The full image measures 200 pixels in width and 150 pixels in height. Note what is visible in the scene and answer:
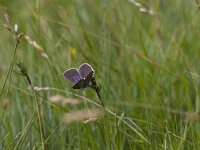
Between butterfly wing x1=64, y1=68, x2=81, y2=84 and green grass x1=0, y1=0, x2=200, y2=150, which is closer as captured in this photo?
butterfly wing x1=64, y1=68, x2=81, y2=84

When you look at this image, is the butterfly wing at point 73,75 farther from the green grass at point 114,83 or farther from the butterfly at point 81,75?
the green grass at point 114,83

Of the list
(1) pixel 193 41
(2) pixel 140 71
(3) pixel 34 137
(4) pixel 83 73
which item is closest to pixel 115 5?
(1) pixel 193 41

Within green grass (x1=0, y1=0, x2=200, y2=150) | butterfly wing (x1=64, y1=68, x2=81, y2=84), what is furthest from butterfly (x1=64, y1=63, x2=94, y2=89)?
green grass (x1=0, y1=0, x2=200, y2=150)

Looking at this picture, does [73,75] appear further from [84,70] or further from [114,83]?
[114,83]

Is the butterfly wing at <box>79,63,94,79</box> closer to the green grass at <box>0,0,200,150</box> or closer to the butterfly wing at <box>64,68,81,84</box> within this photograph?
the butterfly wing at <box>64,68,81,84</box>

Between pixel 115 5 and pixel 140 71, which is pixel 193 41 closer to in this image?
pixel 140 71

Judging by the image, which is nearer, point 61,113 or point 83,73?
point 83,73

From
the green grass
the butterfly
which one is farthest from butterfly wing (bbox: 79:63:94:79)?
the green grass

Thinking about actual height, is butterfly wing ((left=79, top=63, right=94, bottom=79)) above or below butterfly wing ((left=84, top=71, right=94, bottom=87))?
above
